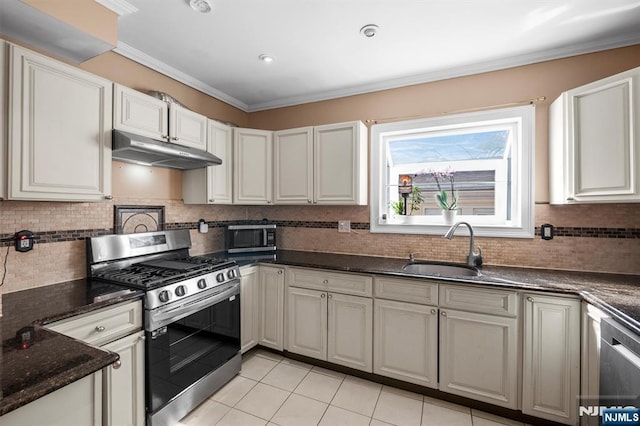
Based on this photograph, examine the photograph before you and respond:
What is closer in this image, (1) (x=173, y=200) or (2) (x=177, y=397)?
(2) (x=177, y=397)

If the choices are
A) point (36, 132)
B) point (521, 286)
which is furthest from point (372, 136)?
point (36, 132)

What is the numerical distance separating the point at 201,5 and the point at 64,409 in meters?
2.01

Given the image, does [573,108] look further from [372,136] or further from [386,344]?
[386,344]

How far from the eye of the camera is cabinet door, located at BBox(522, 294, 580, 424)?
5.62ft

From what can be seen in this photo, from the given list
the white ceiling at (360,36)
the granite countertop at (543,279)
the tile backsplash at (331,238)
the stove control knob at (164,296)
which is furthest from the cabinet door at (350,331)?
the white ceiling at (360,36)

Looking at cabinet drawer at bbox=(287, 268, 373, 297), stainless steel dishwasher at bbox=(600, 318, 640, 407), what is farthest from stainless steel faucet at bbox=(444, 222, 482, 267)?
stainless steel dishwasher at bbox=(600, 318, 640, 407)

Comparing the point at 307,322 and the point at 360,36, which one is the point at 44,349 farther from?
the point at 360,36

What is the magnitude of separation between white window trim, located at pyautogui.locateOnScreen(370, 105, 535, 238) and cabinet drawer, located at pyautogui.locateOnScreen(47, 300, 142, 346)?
6.63 feet

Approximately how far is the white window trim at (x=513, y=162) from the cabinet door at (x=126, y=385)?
81.2 inches

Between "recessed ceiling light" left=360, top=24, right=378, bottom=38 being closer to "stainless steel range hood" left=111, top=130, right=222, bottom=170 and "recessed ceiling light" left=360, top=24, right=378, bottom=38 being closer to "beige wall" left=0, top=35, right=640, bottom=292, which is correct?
"beige wall" left=0, top=35, right=640, bottom=292

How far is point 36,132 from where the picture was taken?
1.52m

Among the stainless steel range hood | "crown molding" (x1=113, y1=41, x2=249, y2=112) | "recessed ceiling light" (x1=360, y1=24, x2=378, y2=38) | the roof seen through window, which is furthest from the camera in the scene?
the roof seen through window

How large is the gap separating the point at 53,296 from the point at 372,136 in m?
2.62

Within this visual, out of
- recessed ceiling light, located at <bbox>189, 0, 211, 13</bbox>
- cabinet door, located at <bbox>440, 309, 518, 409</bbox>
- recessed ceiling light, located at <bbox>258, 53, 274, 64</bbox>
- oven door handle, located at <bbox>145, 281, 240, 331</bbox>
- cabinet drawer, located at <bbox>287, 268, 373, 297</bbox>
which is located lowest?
cabinet door, located at <bbox>440, 309, 518, 409</bbox>
